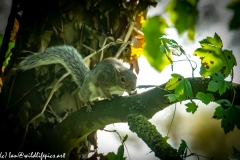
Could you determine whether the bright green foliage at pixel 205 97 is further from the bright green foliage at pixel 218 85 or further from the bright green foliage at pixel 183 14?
the bright green foliage at pixel 183 14

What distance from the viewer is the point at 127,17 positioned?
142 cm

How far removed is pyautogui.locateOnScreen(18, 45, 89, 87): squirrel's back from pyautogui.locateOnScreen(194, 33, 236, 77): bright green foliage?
614mm

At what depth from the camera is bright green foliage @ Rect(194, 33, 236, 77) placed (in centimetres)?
85

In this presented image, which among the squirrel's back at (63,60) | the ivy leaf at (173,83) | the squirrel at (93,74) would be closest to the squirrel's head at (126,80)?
the squirrel at (93,74)

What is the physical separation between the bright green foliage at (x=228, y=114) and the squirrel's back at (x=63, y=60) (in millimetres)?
705

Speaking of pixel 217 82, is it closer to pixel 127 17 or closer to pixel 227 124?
pixel 227 124

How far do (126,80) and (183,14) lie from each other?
1022 millimetres

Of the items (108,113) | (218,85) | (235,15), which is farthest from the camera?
(108,113)

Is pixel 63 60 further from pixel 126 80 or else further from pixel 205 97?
pixel 205 97

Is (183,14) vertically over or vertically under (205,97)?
over

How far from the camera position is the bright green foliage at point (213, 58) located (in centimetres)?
85

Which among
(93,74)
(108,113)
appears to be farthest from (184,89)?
(93,74)

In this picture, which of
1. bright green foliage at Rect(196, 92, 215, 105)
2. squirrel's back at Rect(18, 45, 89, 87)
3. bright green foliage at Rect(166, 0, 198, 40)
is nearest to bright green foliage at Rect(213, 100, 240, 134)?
bright green foliage at Rect(196, 92, 215, 105)

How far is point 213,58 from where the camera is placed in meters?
0.86
